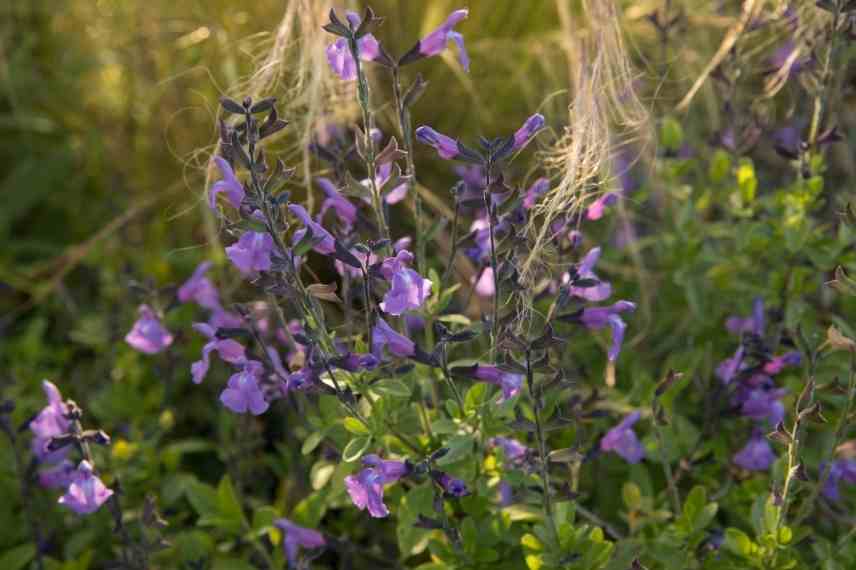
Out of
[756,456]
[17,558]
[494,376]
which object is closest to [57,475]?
[17,558]

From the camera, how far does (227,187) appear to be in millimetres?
1724

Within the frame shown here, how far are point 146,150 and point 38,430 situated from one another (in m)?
2.29

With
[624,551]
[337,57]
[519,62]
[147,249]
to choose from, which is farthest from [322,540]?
[519,62]

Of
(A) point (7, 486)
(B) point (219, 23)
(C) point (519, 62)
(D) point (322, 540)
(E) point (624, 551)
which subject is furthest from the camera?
(C) point (519, 62)

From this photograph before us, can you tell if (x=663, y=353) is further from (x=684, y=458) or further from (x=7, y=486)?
(x=7, y=486)

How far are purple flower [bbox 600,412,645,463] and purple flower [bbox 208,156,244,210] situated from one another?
2.86 ft

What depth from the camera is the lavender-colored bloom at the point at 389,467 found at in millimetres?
1706

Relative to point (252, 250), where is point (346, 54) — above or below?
above

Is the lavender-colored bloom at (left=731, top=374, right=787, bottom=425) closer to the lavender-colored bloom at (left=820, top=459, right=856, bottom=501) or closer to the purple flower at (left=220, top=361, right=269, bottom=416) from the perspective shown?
the lavender-colored bloom at (left=820, top=459, right=856, bottom=501)

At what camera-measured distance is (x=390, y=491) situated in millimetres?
2059

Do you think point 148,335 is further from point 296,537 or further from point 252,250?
point 252,250

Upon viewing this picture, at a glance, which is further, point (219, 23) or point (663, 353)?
point (219, 23)

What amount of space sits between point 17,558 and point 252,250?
1062mm

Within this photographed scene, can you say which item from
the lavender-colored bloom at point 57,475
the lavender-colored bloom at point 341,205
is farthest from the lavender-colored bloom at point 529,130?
the lavender-colored bloom at point 57,475
